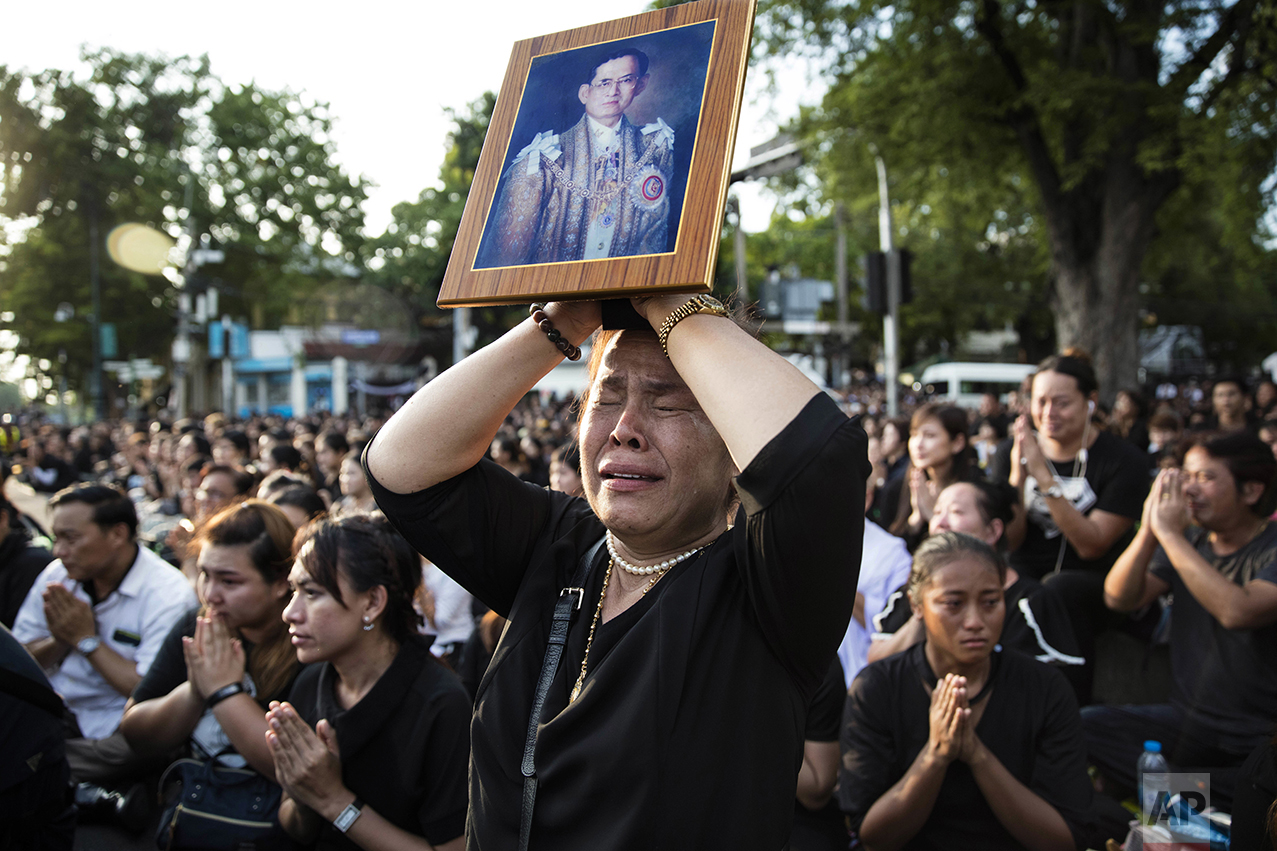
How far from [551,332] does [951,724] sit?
1.74 metres

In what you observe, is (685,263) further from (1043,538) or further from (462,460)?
(1043,538)

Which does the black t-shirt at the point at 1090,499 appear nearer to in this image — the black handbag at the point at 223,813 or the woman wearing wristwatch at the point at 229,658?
the woman wearing wristwatch at the point at 229,658

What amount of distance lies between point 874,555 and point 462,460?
9.77 ft

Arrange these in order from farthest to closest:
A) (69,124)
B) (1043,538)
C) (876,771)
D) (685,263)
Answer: (69,124) < (1043,538) < (876,771) < (685,263)

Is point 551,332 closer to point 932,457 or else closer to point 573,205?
point 573,205

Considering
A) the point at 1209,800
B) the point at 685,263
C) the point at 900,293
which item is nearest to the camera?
the point at 685,263

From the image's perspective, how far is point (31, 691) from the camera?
2758mm

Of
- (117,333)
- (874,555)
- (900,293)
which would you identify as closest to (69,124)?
(117,333)

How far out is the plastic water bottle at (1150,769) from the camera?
11.3ft

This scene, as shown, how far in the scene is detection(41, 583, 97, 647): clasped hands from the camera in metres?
3.81

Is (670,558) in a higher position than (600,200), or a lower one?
→ lower

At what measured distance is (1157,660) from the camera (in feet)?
16.7

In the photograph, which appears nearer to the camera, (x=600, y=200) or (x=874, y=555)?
(x=600, y=200)

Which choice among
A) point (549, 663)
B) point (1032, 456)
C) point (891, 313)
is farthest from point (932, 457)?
point (891, 313)
